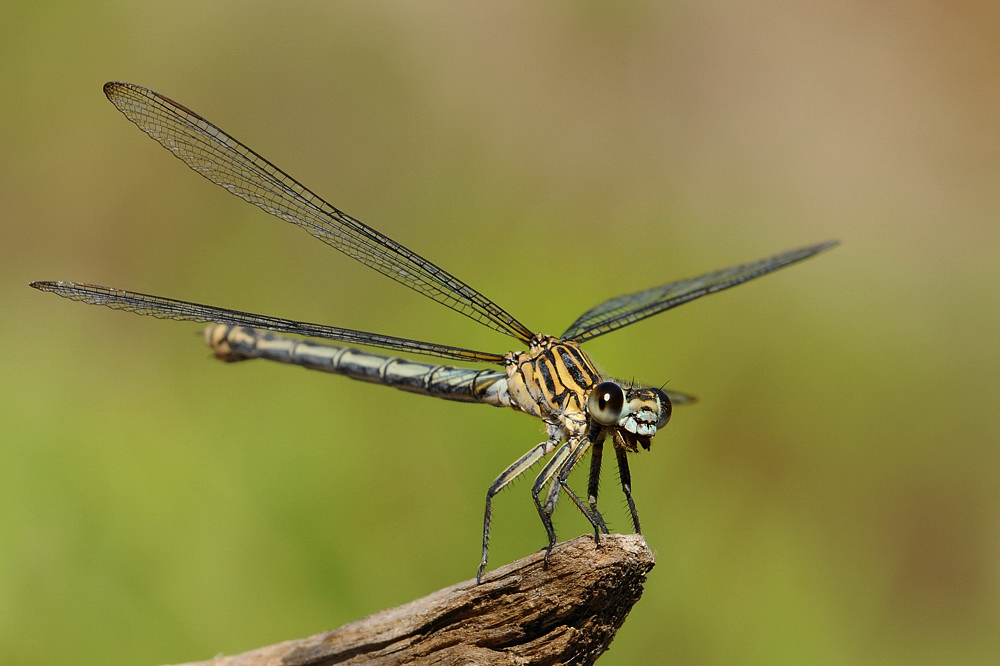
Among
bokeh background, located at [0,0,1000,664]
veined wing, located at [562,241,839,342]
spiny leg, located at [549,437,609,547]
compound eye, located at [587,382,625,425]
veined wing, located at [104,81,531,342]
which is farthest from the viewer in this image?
bokeh background, located at [0,0,1000,664]

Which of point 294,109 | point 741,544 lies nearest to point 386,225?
point 294,109

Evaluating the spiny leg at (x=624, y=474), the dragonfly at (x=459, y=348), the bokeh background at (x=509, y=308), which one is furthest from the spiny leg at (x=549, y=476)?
the bokeh background at (x=509, y=308)

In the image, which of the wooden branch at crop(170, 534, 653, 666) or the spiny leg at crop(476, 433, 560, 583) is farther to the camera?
the spiny leg at crop(476, 433, 560, 583)

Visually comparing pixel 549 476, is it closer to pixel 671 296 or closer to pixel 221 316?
pixel 671 296

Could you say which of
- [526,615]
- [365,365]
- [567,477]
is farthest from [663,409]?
[365,365]

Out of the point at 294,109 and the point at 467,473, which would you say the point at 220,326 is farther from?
the point at 294,109

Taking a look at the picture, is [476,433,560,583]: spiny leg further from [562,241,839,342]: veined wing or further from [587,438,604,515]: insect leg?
[562,241,839,342]: veined wing

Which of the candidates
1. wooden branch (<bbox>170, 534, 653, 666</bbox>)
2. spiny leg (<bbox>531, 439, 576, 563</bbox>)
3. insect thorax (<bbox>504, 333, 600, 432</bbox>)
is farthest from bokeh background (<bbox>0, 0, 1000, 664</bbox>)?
wooden branch (<bbox>170, 534, 653, 666</bbox>)
